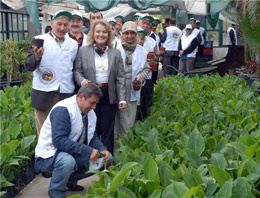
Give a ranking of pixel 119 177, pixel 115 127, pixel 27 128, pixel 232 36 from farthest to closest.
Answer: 1. pixel 232 36
2. pixel 115 127
3. pixel 27 128
4. pixel 119 177

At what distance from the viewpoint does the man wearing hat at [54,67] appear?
612 cm

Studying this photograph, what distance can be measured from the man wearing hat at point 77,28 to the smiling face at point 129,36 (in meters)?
0.51

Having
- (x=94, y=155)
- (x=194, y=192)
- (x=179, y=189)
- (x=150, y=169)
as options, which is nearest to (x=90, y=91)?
(x=94, y=155)

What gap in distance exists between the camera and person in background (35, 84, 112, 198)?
5141 mm

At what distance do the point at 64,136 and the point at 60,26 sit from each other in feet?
5.09

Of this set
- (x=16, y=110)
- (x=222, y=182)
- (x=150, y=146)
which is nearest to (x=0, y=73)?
(x=16, y=110)

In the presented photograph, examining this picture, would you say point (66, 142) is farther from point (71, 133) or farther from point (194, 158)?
point (194, 158)

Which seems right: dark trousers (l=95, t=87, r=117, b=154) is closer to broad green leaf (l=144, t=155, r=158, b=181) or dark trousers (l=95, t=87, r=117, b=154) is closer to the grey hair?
the grey hair

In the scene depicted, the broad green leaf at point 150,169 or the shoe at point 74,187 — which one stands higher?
the broad green leaf at point 150,169

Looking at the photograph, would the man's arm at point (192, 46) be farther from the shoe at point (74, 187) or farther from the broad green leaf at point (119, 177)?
the broad green leaf at point (119, 177)

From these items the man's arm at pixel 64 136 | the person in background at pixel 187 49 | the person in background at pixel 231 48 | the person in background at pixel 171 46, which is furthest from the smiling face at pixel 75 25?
the person in background at pixel 231 48

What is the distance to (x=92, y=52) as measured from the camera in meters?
6.28

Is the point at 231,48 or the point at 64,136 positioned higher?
the point at 231,48

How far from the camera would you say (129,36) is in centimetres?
679
